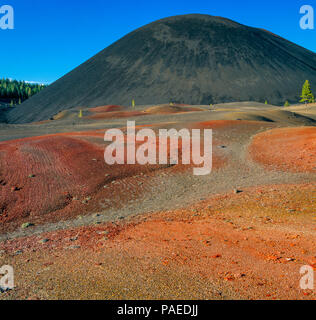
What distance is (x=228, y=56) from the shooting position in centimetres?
11300

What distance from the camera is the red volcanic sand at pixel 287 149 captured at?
14071 mm

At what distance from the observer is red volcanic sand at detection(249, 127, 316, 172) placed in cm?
1407

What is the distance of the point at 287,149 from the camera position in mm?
16562

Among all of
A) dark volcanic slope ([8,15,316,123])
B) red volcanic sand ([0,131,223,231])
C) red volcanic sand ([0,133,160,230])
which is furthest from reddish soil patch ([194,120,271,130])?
dark volcanic slope ([8,15,316,123])

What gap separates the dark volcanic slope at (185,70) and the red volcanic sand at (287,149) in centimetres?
7495

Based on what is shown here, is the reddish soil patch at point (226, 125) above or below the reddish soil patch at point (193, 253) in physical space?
above

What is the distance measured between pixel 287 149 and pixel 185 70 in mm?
96983

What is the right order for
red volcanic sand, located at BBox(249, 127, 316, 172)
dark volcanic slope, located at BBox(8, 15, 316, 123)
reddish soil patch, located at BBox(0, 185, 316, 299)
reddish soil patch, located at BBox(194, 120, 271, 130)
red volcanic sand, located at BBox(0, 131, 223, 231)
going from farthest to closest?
dark volcanic slope, located at BBox(8, 15, 316, 123)
reddish soil patch, located at BBox(194, 120, 271, 130)
red volcanic sand, located at BBox(249, 127, 316, 172)
red volcanic sand, located at BBox(0, 131, 223, 231)
reddish soil patch, located at BBox(0, 185, 316, 299)

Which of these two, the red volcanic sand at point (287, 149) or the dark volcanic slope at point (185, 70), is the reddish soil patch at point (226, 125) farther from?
the dark volcanic slope at point (185, 70)

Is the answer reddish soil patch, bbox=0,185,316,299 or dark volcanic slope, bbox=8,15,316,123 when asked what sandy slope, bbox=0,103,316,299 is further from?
dark volcanic slope, bbox=8,15,316,123

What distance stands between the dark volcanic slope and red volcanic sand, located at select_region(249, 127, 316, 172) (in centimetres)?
7495

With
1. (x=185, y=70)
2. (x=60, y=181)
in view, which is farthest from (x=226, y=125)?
(x=185, y=70)

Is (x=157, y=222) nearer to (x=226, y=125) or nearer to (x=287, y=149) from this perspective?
(x=287, y=149)

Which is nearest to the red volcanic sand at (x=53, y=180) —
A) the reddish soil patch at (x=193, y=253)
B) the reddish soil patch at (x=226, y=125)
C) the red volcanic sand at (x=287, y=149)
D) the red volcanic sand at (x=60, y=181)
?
the red volcanic sand at (x=60, y=181)
